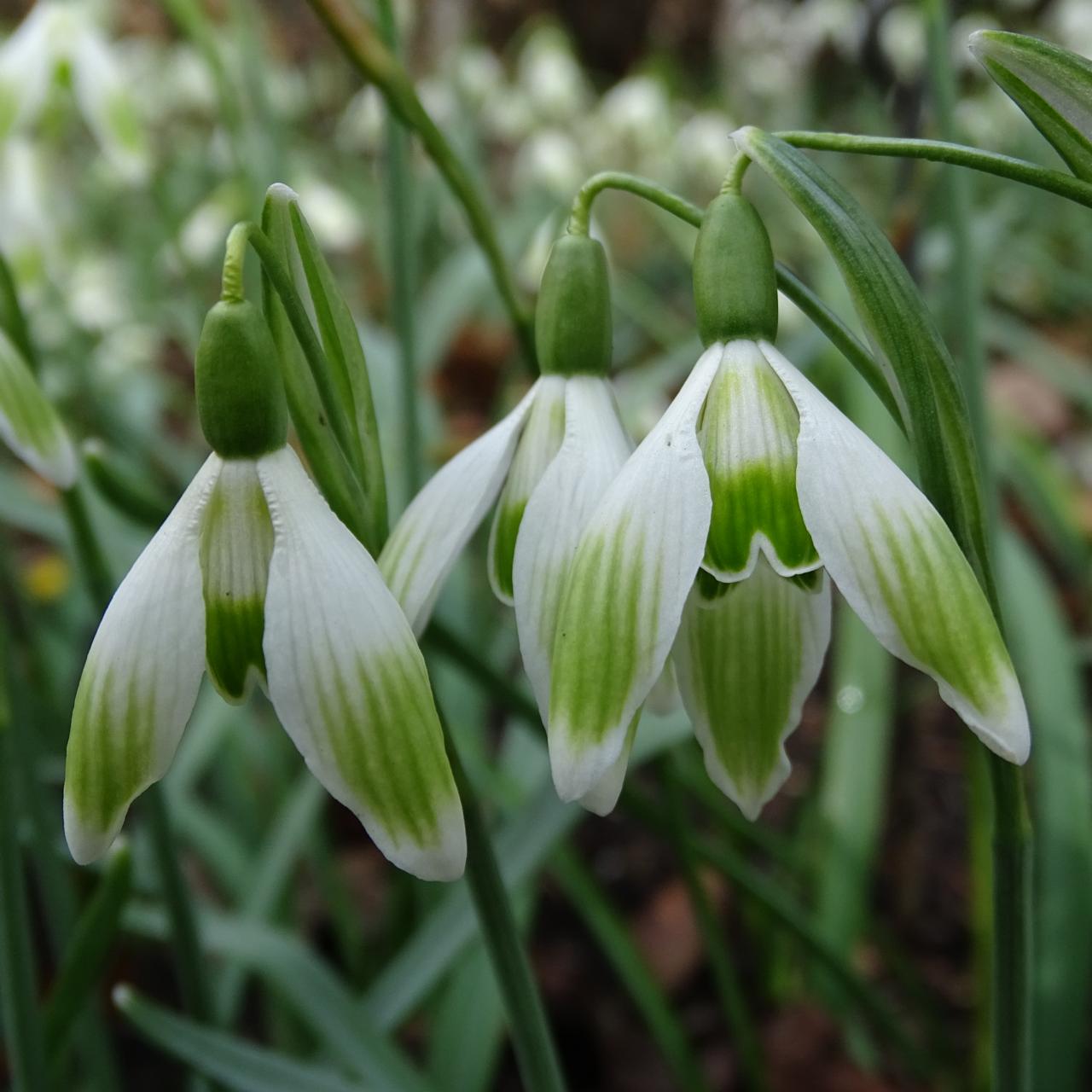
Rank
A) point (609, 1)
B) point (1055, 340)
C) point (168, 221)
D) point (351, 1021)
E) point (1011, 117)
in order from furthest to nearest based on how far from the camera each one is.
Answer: point (609, 1) < point (1011, 117) < point (1055, 340) < point (168, 221) < point (351, 1021)

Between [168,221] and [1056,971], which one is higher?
[168,221]

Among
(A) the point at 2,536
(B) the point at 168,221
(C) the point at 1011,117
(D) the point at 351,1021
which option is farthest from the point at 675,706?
(C) the point at 1011,117

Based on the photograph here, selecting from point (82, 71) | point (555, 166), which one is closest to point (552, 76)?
point (555, 166)

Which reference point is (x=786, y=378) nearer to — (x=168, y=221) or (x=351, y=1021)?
(x=351, y=1021)

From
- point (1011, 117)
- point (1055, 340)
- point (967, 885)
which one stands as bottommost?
point (967, 885)

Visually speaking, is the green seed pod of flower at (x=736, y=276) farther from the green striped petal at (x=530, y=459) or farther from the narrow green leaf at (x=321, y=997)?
the narrow green leaf at (x=321, y=997)

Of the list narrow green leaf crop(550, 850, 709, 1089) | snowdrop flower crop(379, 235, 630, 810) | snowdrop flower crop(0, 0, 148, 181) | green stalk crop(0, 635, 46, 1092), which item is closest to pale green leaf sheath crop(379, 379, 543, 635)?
snowdrop flower crop(379, 235, 630, 810)

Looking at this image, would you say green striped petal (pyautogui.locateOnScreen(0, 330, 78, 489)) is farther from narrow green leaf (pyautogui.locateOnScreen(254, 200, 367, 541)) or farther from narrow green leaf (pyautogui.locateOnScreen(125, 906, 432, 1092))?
narrow green leaf (pyautogui.locateOnScreen(125, 906, 432, 1092))

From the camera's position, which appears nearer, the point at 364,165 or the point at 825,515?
the point at 825,515
